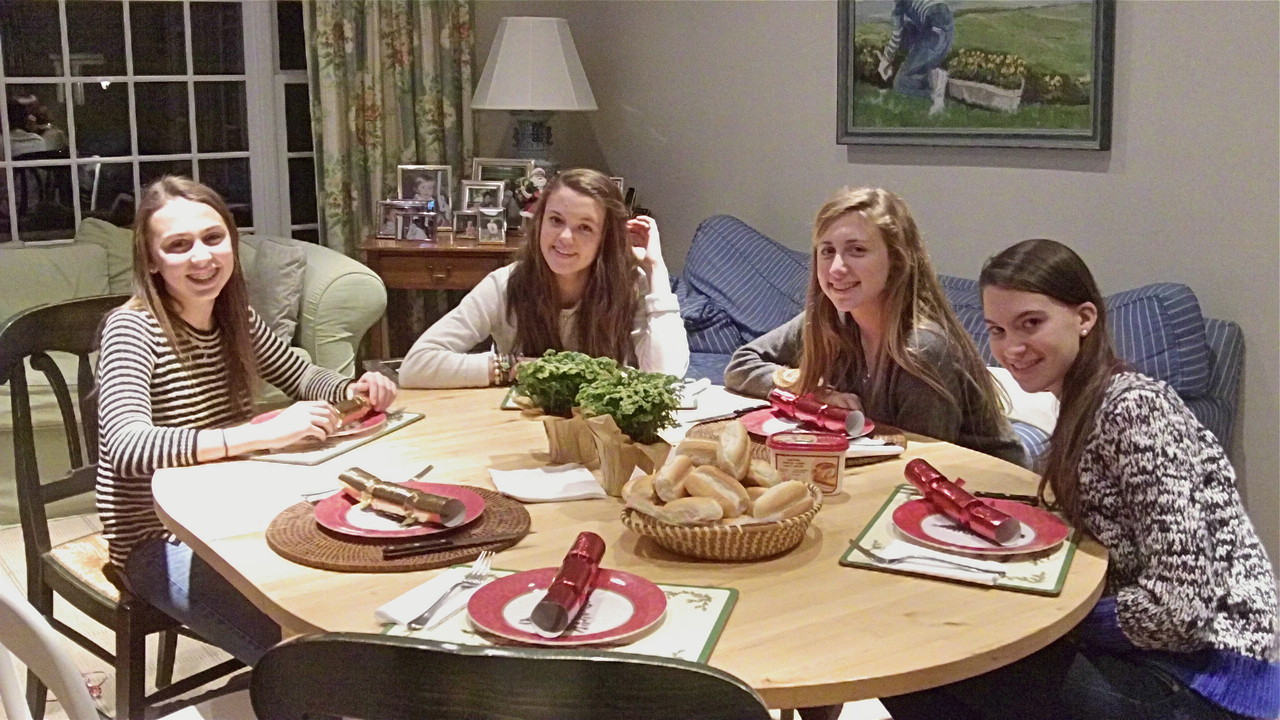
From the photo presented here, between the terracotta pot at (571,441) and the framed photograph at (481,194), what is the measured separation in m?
2.91

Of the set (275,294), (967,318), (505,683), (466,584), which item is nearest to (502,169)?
(275,294)

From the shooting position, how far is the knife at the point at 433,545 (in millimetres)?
1543

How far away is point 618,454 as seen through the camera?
1.79m

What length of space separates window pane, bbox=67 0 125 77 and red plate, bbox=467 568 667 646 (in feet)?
12.9

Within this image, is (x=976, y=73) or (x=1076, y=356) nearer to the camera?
(x=1076, y=356)

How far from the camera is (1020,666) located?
162 cm

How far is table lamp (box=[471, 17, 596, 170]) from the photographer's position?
185 inches

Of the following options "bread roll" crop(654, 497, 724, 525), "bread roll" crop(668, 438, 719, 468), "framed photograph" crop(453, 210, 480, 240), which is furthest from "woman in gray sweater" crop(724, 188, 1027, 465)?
"framed photograph" crop(453, 210, 480, 240)

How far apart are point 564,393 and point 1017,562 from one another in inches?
31.1

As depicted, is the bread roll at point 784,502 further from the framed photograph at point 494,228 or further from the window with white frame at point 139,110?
the window with white frame at point 139,110

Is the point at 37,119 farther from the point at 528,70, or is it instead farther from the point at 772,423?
the point at 772,423

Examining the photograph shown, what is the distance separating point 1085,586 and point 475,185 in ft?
11.8

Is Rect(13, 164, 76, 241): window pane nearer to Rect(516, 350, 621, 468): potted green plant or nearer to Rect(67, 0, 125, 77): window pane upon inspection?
Rect(67, 0, 125, 77): window pane

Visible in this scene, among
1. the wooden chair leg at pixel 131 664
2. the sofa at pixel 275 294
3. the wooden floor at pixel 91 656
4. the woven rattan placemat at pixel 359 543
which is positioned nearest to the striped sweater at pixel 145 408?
the wooden chair leg at pixel 131 664
